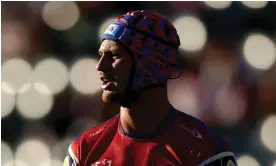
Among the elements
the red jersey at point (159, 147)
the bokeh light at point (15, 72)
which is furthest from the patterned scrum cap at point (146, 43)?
the bokeh light at point (15, 72)

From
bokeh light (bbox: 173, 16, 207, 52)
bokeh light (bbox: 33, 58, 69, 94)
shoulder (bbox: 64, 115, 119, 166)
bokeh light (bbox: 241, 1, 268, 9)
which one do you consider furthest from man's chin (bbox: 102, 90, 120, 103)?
bokeh light (bbox: 33, 58, 69, 94)

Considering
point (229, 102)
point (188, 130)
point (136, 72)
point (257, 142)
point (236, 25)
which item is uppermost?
point (136, 72)

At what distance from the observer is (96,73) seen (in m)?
12.4

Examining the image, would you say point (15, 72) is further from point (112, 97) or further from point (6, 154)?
point (112, 97)

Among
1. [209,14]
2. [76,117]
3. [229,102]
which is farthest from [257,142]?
[76,117]

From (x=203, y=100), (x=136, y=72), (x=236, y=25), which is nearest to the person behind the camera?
(x=136, y=72)

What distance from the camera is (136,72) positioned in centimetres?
384

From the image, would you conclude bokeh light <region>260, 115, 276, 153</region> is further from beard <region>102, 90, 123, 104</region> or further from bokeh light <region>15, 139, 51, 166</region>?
beard <region>102, 90, 123, 104</region>

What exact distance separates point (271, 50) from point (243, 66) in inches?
53.7

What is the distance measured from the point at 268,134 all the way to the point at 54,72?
5.91 m

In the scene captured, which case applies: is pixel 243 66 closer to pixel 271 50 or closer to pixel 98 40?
pixel 271 50

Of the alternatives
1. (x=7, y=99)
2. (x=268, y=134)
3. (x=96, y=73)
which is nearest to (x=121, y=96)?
(x=96, y=73)

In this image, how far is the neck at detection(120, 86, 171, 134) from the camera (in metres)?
3.88

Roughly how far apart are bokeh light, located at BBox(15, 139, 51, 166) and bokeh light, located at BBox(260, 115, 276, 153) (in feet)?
18.4
